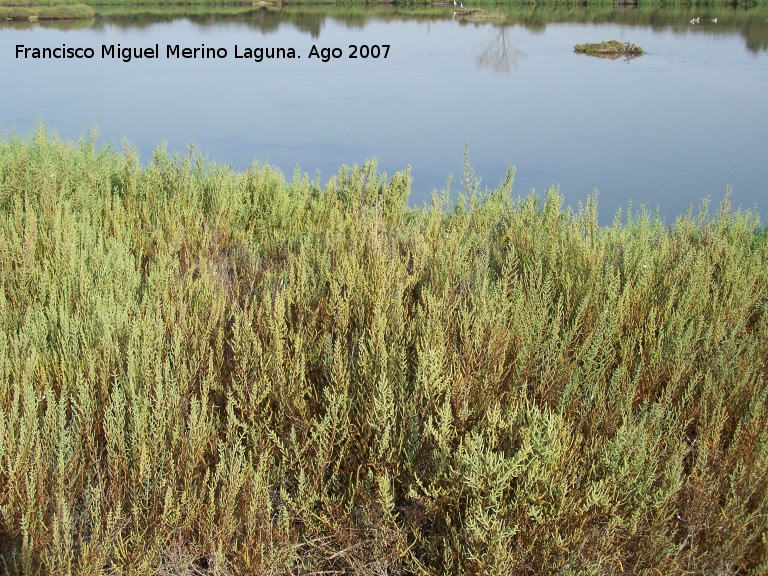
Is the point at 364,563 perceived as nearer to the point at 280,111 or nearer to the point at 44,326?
the point at 44,326

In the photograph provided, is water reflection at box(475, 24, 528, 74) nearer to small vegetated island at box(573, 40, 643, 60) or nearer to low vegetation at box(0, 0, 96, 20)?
small vegetated island at box(573, 40, 643, 60)

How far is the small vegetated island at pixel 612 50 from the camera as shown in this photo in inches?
931

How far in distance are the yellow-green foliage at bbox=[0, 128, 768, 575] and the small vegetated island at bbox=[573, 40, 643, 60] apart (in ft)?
70.2

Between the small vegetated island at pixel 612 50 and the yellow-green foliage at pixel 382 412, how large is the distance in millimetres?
21400

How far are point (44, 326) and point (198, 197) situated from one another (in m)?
2.50

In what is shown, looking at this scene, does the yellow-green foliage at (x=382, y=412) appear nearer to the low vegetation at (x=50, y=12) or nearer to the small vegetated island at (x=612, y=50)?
the small vegetated island at (x=612, y=50)

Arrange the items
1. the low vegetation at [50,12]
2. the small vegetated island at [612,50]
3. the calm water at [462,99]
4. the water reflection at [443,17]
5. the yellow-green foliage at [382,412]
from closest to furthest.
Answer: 1. the yellow-green foliage at [382,412]
2. the calm water at [462,99]
3. the small vegetated island at [612,50]
4. the water reflection at [443,17]
5. the low vegetation at [50,12]

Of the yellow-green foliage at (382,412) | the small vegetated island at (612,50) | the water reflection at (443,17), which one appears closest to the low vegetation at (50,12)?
the water reflection at (443,17)

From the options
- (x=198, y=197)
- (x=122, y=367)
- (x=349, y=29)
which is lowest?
(x=122, y=367)

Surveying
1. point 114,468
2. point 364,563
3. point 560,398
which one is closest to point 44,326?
point 114,468

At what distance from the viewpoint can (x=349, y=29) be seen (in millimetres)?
→ 30453

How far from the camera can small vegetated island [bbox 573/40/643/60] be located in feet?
77.6

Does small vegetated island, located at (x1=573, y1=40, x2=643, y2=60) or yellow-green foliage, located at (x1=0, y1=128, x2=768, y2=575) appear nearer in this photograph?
yellow-green foliage, located at (x1=0, y1=128, x2=768, y2=575)

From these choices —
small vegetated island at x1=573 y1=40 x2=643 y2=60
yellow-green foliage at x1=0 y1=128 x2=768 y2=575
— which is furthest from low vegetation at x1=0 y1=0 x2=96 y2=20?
yellow-green foliage at x1=0 y1=128 x2=768 y2=575
